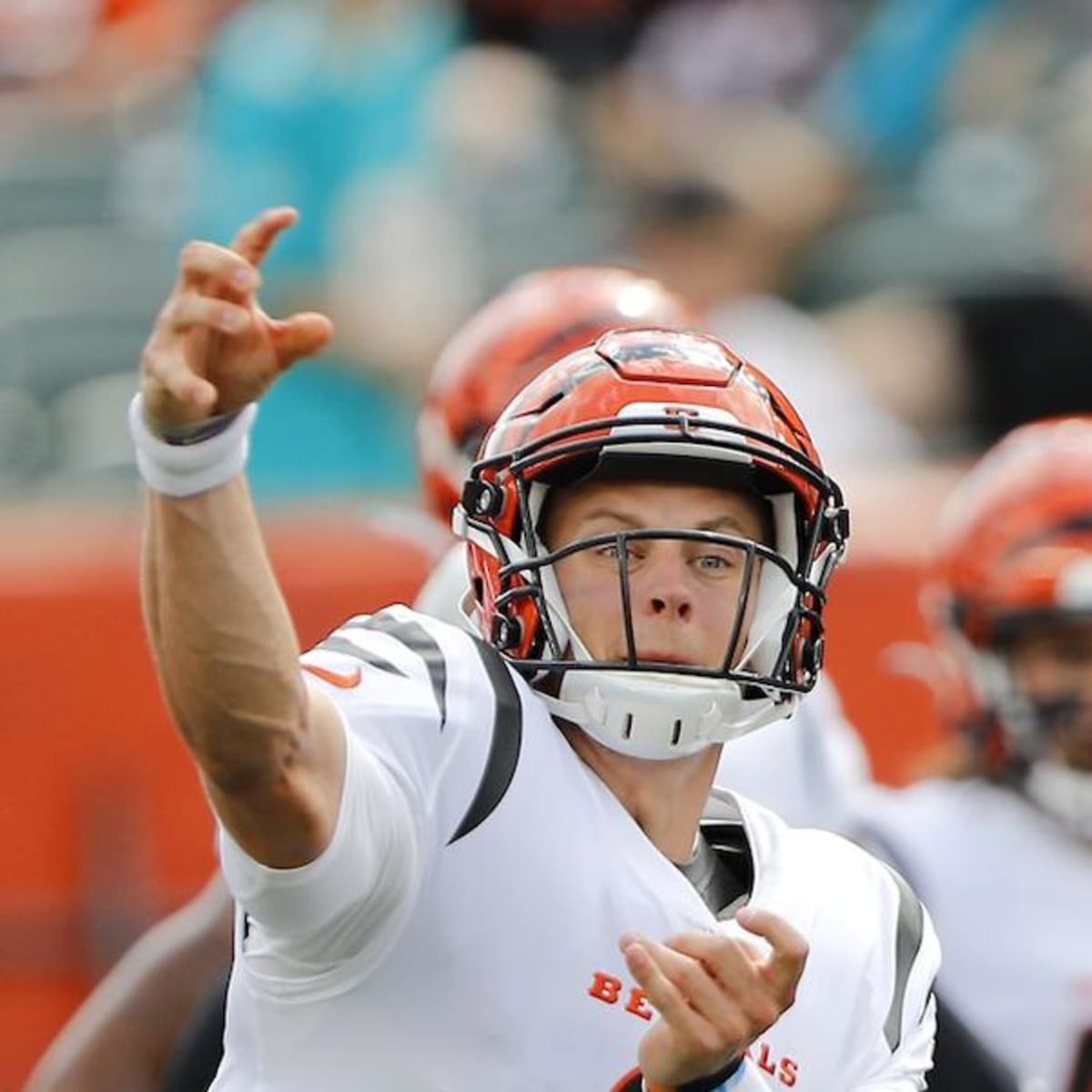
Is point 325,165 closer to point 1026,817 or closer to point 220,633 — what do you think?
point 1026,817

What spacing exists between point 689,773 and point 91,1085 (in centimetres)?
169

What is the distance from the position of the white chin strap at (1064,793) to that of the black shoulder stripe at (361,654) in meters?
2.79

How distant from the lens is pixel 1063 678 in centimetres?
560

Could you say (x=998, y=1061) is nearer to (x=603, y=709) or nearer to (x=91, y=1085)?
(x=91, y=1085)

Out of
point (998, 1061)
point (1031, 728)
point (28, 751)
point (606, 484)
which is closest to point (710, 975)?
point (606, 484)

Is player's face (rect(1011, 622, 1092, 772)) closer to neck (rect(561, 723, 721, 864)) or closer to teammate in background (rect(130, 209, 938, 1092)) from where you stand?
teammate in background (rect(130, 209, 938, 1092))

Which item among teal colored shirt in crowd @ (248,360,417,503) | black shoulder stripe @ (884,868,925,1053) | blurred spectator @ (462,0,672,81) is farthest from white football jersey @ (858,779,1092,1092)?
blurred spectator @ (462,0,672,81)

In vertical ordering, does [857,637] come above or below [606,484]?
below

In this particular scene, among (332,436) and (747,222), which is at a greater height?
(747,222)

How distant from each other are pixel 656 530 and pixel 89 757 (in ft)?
14.6

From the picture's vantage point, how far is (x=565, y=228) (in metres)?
8.78

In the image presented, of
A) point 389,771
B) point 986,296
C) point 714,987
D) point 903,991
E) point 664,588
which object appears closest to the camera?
point 714,987

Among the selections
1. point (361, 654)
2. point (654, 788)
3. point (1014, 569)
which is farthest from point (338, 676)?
point (1014, 569)

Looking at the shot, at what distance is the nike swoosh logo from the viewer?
290 centimetres
